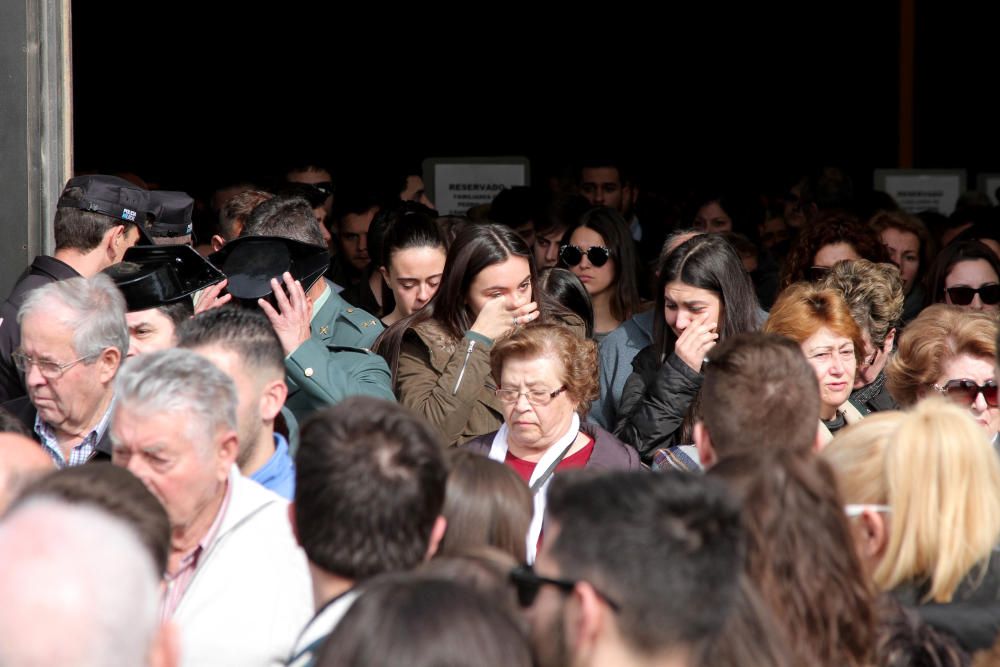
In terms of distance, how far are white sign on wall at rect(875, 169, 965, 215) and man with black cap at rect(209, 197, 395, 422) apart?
6.92m

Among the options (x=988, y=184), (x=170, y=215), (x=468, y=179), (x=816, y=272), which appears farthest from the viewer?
(x=988, y=184)

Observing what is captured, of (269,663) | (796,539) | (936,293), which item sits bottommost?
(269,663)

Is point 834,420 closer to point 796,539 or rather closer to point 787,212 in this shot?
point 796,539

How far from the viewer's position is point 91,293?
3877mm

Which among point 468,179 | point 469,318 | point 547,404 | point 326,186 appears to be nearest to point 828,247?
point 469,318

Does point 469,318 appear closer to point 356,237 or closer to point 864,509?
point 864,509

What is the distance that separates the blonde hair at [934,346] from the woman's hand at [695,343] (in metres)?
0.59

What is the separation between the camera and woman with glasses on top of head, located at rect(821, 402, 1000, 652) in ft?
8.66

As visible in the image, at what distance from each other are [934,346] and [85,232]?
2819 millimetres

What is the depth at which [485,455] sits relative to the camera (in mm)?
3127

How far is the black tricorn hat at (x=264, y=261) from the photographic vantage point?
4496 millimetres

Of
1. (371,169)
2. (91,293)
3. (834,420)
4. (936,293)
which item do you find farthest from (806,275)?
(371,169)

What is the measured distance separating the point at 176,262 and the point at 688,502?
2695 millimetres

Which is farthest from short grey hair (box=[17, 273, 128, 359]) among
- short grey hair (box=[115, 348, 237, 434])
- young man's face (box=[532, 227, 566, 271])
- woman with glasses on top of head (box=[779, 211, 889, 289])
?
young man's face (box=[532, 227, 566, 271])
